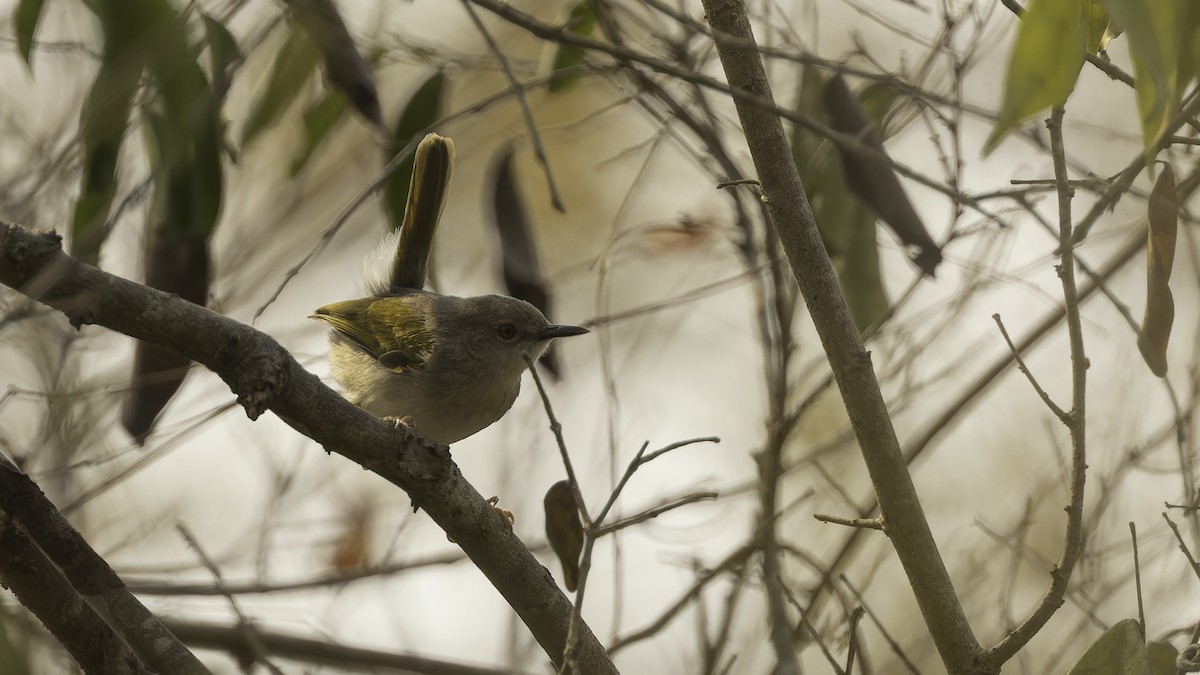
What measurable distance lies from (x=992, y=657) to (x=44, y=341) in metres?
5.31

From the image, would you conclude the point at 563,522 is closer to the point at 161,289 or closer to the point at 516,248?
the point at 516,248

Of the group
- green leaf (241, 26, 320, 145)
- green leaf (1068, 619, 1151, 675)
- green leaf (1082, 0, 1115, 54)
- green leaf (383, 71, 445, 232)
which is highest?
green leaf (383, 71, 445, 232)

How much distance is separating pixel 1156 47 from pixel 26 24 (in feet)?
9.62

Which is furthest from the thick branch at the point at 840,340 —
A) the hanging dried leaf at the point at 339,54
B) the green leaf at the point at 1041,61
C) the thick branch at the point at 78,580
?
the thick branch at the point at 78,580

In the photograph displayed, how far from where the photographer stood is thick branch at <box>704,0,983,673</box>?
110 inches

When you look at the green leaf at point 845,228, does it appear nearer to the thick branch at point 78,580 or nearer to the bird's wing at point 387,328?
the bird's wing at point 387,328

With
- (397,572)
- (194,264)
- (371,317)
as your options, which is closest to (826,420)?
(397,572)

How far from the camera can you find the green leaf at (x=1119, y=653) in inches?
97.5

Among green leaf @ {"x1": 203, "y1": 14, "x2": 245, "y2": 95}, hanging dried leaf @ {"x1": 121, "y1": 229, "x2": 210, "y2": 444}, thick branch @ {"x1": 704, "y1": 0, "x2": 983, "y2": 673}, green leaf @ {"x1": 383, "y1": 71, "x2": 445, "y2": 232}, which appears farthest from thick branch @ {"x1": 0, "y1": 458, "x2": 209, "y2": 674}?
green leaf @ {"x1": 383, "y1": 71, "x2": 445, "y2": 232}

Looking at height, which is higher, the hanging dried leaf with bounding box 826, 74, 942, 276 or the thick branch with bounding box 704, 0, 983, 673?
the hanging dried leaf with bounding box 826, 74, 942, 276

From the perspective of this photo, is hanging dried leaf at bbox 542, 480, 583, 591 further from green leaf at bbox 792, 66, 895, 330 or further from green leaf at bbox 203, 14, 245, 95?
green leaf at bbox 203, 14, 245, 95

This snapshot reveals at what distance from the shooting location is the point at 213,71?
339cm

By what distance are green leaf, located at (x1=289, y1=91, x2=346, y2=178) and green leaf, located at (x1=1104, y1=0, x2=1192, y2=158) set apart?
3.20 meters

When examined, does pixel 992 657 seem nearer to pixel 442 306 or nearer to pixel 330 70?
pixel 330 70
